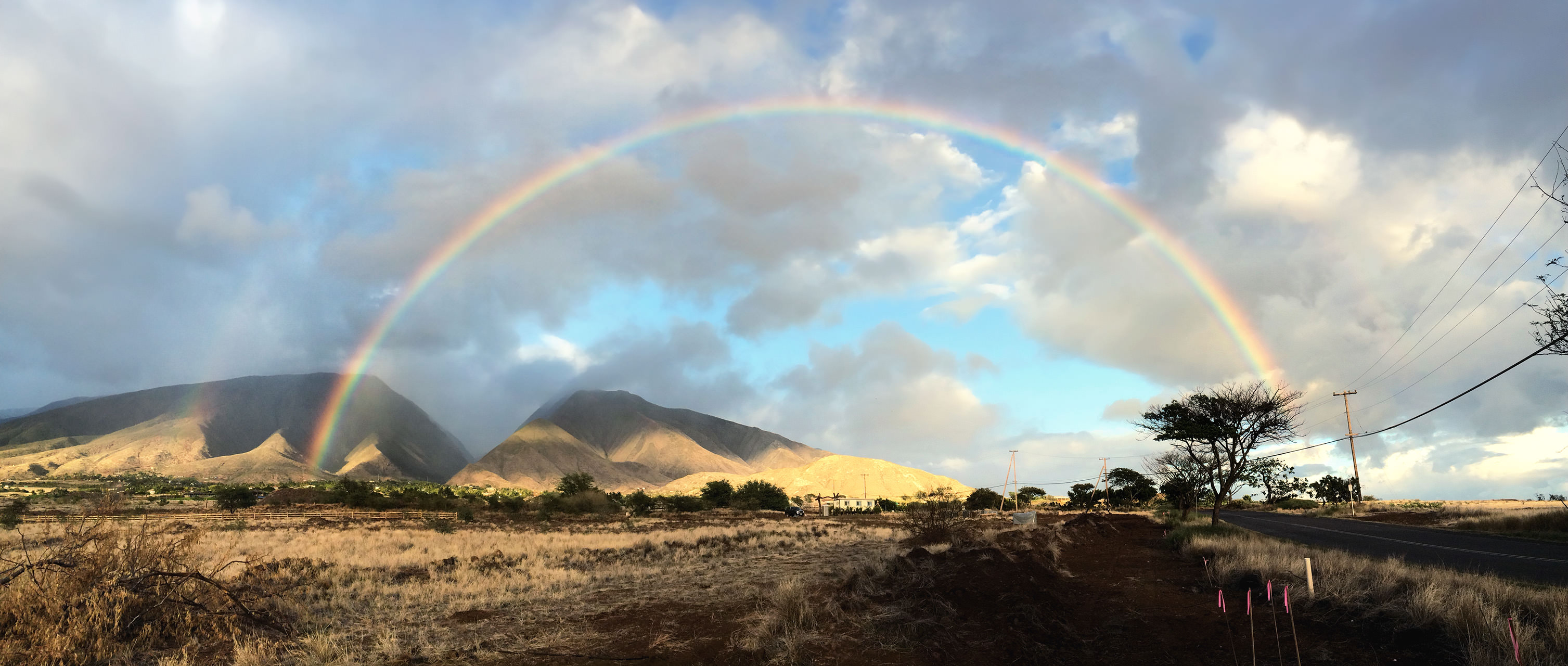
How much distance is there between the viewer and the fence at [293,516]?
4212cm

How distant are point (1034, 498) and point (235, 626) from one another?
122457 millimetres

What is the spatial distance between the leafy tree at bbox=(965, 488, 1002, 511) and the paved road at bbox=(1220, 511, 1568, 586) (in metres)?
42.2

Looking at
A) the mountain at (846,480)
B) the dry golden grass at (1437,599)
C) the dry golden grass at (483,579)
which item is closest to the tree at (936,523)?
the dry golden grass at (483,579)

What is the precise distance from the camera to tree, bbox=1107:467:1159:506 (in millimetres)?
75625

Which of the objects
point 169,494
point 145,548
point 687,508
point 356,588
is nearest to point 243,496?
point 169,494

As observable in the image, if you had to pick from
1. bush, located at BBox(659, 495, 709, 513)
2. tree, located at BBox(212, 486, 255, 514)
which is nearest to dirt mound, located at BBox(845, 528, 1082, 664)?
bush, located at BBox(659, 495, 709, 513)

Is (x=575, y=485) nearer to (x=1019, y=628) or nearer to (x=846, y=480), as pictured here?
(x=1019, y=628)

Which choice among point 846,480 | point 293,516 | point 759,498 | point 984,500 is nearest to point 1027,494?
point 984,500

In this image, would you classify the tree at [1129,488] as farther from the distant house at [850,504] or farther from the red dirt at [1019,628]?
the red dirt at [1019,628]

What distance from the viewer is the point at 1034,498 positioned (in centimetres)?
12012

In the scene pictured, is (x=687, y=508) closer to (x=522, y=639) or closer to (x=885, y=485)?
(x=522, y=639)

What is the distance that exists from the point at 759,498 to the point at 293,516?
44.5 metres

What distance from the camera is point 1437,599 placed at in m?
8.59

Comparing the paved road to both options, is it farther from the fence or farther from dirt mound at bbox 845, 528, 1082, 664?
the fence
